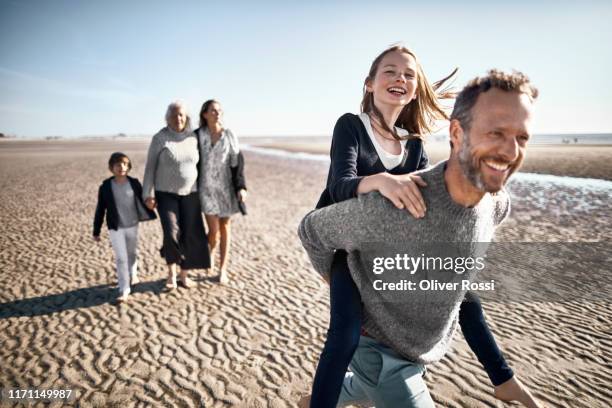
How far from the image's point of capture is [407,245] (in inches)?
60.6

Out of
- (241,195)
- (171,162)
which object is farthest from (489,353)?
(171,162)

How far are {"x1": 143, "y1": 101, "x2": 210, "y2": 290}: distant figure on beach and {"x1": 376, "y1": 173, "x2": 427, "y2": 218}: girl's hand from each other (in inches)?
146

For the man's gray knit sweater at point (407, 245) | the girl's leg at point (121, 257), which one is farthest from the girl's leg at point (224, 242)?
the man's gray knit sweater at point (407, 245)

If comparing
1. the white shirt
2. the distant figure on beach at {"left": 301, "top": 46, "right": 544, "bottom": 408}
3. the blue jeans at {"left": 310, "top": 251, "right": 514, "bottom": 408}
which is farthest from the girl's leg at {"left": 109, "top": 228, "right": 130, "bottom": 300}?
the white shirt

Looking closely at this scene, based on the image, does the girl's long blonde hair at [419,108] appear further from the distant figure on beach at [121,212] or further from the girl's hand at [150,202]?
the distant figure on beach at [121,212]

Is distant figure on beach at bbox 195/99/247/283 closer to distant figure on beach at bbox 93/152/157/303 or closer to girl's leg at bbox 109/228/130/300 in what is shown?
distant figure on beach at bbox 93/152/157/303

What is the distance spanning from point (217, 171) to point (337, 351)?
3744mm

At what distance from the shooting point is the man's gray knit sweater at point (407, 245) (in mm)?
1488

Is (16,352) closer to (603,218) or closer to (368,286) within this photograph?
(368,286)

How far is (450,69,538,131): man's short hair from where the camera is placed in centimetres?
128

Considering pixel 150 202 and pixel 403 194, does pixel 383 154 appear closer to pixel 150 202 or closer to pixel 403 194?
pixel 403 194

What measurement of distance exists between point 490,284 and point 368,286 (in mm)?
4635

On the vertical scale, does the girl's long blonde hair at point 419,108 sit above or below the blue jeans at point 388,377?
above

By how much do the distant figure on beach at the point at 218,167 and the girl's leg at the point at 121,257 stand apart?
117 cm
